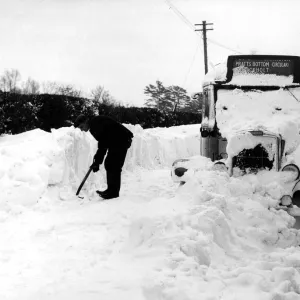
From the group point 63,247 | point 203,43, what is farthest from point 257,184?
point 203,43

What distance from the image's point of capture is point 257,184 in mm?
6434

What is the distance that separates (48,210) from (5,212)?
2.40 feet

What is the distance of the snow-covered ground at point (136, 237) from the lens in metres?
3.18

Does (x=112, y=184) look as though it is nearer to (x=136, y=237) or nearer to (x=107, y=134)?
(x=107, y=134)

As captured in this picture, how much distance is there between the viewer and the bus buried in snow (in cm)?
687

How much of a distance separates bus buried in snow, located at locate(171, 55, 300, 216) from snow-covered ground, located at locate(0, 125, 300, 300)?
0.46 m

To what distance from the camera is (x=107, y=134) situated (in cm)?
688

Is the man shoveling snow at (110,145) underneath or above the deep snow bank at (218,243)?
above

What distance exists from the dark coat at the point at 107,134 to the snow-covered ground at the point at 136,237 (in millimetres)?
951

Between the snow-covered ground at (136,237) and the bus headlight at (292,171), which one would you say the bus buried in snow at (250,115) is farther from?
the snow-covered ground at (136,237)

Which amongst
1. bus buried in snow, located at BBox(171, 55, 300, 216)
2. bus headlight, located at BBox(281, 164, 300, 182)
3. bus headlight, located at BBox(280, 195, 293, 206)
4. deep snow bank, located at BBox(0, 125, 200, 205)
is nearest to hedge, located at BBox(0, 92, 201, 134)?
deep snow bank, located at BBox(0, 125, 200, 205)

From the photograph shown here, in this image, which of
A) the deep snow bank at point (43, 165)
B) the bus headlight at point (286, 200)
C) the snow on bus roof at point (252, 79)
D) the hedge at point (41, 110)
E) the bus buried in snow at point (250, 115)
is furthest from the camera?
the hedge at point (41, 110)

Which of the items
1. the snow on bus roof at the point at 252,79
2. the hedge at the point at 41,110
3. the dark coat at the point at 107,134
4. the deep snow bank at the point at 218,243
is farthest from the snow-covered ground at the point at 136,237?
the hedge at the point at 41,110

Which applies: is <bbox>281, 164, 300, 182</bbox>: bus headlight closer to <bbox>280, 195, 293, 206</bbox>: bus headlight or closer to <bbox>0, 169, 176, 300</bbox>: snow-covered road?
<bbox>280, 195, 293, 206</bbox>: bus headlight
